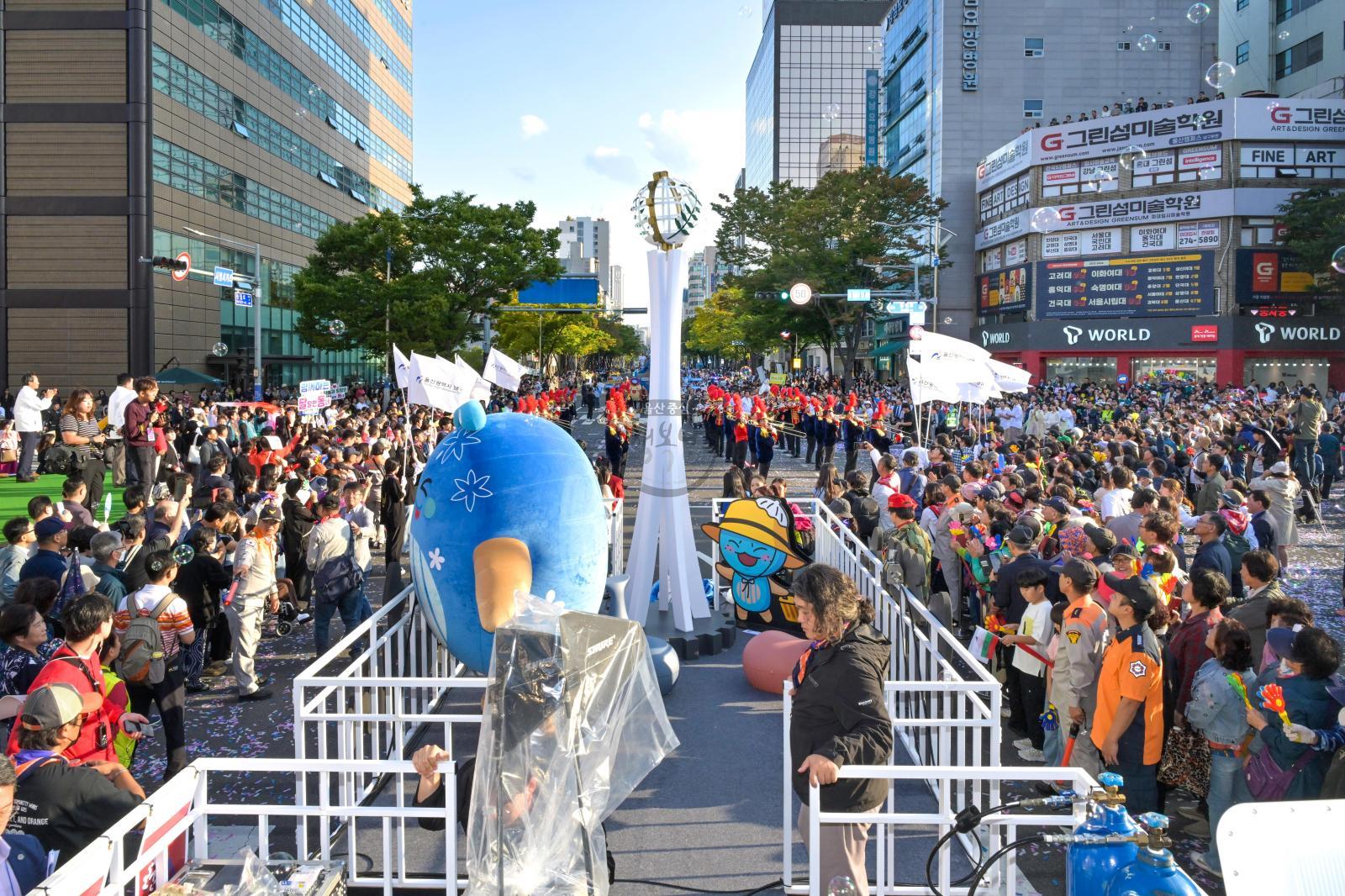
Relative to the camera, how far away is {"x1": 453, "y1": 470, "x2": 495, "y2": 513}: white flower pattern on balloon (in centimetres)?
645

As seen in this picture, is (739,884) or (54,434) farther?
(54,434)

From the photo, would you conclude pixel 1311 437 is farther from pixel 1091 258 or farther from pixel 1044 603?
pixel 1091 258

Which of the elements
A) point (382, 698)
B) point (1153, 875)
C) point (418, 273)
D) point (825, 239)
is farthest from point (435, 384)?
point (825, 239)

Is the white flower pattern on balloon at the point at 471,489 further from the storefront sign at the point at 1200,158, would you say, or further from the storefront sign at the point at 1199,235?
the storefront sign at the point at 1200,158

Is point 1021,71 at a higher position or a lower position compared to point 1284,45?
higher

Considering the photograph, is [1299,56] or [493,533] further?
[1299,56]

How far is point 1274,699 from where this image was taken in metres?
4.90

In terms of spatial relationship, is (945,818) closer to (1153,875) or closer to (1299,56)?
(1153,875)

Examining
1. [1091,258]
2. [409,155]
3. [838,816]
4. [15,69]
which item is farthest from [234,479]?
[409,155]

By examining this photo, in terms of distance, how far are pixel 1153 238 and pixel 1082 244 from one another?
11.1 ft

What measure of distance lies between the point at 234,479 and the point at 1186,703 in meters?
12.9

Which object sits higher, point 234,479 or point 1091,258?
point 1091,258

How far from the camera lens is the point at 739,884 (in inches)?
211

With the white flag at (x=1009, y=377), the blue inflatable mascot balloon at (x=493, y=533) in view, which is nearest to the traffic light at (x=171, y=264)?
the white flag at (x=1009, y=377)
